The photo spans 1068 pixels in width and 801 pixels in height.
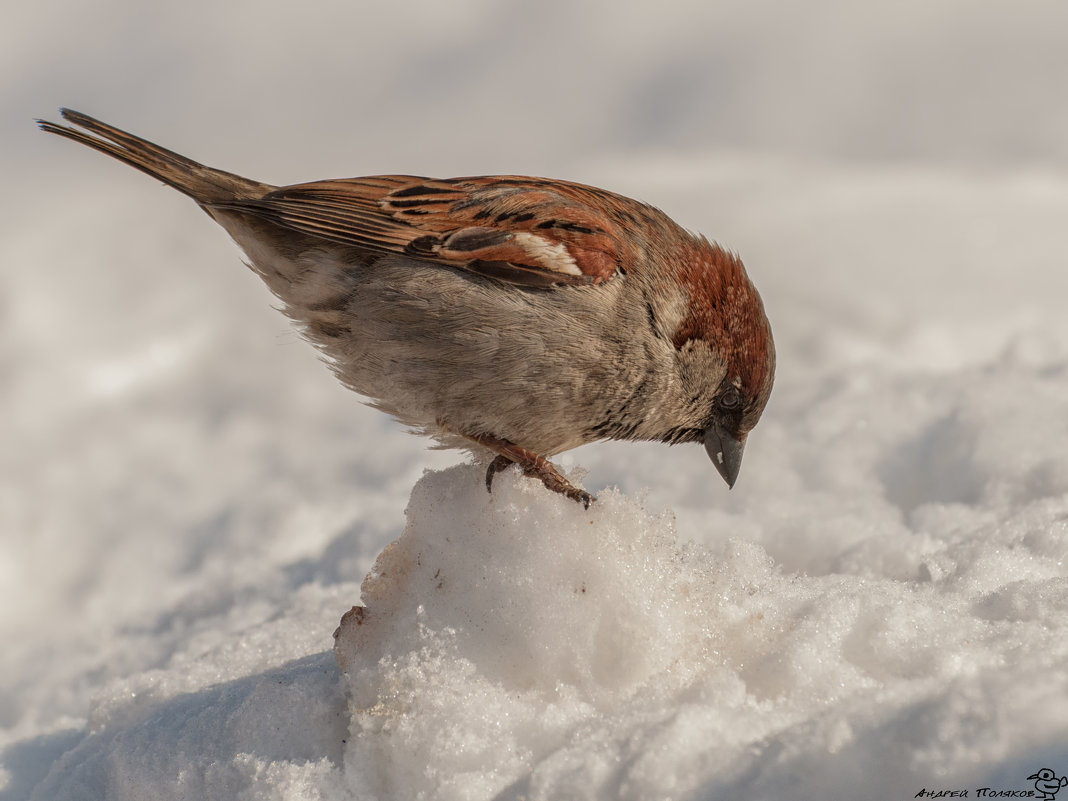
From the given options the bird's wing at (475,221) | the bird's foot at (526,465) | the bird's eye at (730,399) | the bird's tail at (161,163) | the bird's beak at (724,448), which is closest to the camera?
the bird's foot at (526,465)

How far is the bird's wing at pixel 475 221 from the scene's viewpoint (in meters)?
3.15

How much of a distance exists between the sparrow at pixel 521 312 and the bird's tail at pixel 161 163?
17cm

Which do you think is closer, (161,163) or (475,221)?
(475,221)

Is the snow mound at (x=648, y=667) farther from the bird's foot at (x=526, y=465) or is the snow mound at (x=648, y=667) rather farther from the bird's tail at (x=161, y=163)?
the bird's tail at (x=161, y=163)

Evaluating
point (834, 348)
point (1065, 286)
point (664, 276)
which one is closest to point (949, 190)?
point (1065, 286)

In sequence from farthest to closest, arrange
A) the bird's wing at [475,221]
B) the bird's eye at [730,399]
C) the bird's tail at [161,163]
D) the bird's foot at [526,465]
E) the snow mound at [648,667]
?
the bird's tail at [161,163], the bird's eye at [730,399], the bird's wing at [475,221], the bird's foot at [526,465], the snow mound at [648,667]

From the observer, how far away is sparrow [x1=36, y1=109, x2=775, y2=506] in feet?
10.1

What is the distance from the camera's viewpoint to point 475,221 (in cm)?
330

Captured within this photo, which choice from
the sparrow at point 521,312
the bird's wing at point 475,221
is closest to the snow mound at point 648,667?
the sparrow at point 521,312
